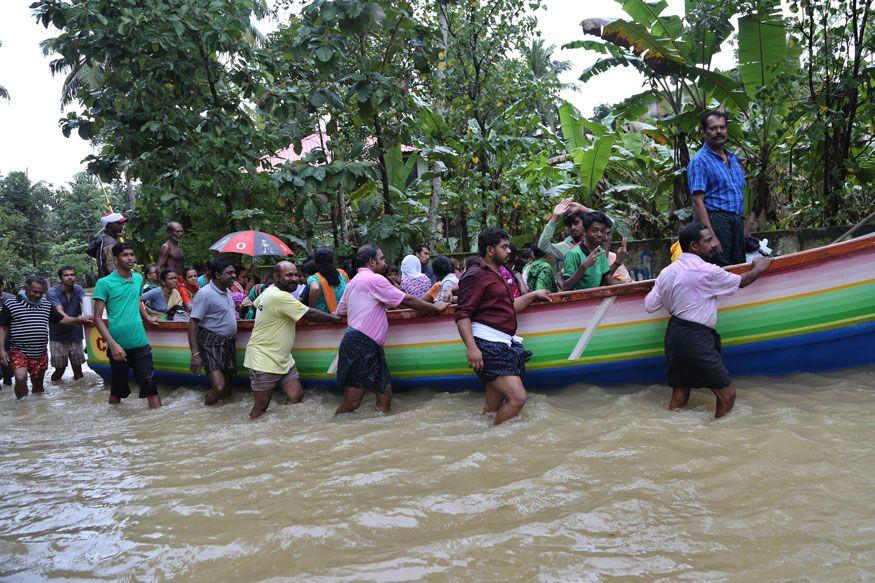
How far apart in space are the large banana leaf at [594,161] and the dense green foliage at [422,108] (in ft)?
0.12

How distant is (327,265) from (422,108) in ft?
10.9

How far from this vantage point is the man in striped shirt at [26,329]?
8.38 metres

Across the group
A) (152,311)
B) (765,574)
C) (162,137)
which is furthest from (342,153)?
(765,574)

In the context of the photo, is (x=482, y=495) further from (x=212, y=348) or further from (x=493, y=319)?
(x=212, y=348)

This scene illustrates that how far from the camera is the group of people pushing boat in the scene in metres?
4.35

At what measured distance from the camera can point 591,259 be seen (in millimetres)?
5281

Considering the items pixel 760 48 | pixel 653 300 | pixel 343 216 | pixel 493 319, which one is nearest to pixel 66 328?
pixel 343 216

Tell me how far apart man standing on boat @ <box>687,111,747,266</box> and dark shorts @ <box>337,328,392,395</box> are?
2737 mm

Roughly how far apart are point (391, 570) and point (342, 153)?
7.51 m

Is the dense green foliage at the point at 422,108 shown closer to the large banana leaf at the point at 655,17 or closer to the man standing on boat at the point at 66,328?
the large banana leaf at the point at 655,17

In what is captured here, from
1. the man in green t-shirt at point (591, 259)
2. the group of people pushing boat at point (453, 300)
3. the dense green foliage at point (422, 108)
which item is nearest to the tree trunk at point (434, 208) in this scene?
the dense green foliage at point (422, 108)

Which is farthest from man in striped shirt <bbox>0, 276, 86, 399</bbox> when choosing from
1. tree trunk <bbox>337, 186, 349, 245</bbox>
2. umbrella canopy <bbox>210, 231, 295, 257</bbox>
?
tree trunk <bbox>337, 186, 349, 245</bbox>

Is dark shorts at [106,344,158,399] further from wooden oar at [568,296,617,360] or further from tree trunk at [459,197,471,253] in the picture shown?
tree trunk at [459,197,471,253]

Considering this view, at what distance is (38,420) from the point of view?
22.8 ft
